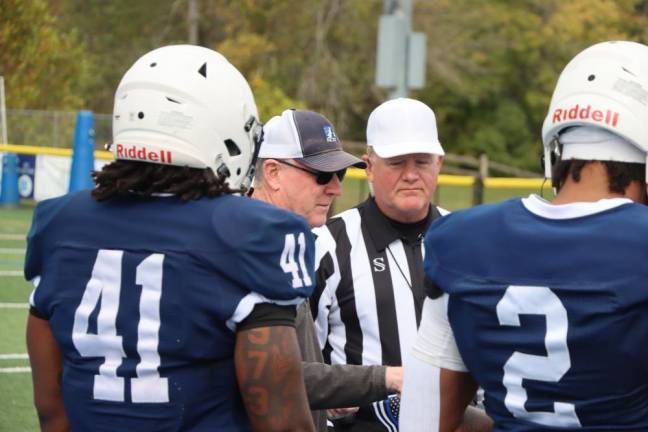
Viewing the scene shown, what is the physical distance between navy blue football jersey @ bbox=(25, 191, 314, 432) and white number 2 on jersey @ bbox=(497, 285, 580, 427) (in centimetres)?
45

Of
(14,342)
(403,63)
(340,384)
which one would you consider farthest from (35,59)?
(340,384)

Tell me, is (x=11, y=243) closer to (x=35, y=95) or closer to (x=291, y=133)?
(x=35, y=95)

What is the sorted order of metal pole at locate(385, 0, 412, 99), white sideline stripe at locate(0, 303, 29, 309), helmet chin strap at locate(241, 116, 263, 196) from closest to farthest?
helmet chin strap at locate(241, 116, 263, 196) < white sideline stripe at locate(0, 303, 29, 309) < metal pole at locate(385, 0, 412, 99)

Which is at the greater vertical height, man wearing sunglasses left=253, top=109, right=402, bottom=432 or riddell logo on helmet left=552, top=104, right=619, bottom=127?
riddell logo on helmet left=552, top=104, right=619, bottom=127

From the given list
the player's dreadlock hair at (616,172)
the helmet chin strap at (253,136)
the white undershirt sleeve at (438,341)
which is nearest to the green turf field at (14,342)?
the helmet chin strap at (253,136)

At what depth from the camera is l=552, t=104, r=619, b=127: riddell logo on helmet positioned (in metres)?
2.28

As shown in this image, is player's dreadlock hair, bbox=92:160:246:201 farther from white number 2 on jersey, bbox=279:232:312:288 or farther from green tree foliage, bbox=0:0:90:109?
green tree foliage, bbox=0:0:90:109

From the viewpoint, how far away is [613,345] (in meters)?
2.19

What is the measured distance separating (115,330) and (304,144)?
147 cm

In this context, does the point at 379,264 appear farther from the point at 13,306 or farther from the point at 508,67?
the point at 508,67

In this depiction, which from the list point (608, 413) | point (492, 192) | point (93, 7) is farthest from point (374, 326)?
point (93, 7)

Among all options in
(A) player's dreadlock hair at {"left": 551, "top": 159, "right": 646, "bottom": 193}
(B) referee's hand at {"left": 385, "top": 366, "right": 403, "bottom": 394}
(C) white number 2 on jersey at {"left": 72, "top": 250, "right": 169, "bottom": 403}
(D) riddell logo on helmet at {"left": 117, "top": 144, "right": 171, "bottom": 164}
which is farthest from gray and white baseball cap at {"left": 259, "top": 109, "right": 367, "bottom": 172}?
(A) player's dreadlock hair at {"left": 551, "top": 159, "right": 646, "bottom": 193}

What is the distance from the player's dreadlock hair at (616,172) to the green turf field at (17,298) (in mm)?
4910

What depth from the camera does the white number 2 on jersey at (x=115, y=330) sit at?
2.42 meters
